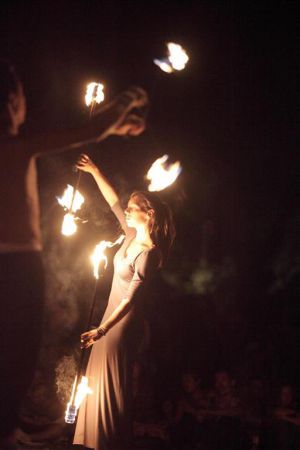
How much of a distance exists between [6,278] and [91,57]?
3267mm

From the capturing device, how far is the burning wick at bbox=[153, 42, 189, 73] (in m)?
5.69

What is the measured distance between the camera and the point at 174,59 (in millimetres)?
5742

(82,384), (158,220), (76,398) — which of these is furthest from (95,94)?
(76,398)

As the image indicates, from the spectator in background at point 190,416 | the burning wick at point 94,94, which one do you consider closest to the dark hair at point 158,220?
the burning wick at point 94,94

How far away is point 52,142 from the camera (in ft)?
11.2

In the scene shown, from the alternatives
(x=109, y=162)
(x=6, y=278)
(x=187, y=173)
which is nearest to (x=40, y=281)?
(x=6, y=278)

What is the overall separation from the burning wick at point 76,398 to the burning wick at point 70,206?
1.35 metres

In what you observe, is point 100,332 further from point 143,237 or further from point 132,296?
point 143,237

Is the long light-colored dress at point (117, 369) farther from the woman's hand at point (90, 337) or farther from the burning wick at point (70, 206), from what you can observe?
the burning wick at point (70, 206)

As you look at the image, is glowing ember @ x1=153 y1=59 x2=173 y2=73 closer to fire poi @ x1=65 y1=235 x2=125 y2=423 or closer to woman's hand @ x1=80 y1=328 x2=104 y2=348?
fire poi @ x1=65 y1=235 x2=125 y2=423

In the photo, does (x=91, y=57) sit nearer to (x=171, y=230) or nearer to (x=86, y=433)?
(x=171, y=230)

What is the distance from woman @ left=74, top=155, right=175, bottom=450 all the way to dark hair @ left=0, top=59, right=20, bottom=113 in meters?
1.01

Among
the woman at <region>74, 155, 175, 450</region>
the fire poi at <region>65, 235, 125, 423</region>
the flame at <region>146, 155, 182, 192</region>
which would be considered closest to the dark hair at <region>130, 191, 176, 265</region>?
the woman at <region>74, 155, 175, 450</region>

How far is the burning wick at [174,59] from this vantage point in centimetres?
569
